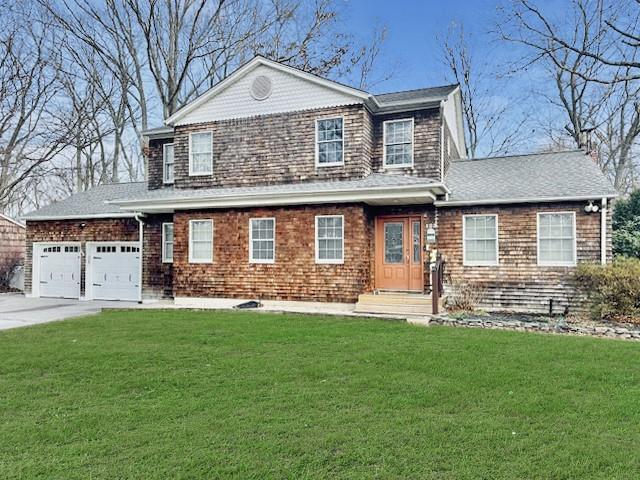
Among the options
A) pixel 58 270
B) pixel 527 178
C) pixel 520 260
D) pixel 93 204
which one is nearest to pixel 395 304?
pixel 520 260

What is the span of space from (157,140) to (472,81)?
18855 mm

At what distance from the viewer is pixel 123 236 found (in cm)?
1672

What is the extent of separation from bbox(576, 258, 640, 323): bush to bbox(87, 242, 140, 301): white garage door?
13766mm

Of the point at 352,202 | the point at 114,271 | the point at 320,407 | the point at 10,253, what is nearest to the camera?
the point at 320,407

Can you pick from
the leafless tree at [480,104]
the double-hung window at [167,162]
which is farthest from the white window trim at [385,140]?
the leafless tree at [480,104]

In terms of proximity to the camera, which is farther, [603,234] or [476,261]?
[476,261]

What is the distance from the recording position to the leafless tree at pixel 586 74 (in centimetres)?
1608

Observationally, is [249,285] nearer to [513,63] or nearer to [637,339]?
[637,339]

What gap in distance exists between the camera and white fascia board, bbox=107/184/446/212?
11836 millimetres

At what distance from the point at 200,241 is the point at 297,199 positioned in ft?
11.8

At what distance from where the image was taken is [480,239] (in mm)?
12664

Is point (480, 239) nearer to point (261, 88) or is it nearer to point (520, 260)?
point (520, 260)

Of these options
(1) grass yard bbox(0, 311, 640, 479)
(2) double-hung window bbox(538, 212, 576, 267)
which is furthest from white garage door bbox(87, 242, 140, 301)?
(2) double-hung window bbox(538, 212, 576, 267)

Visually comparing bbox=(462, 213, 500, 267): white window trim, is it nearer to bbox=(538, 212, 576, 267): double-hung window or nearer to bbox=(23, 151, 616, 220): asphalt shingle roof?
bbox=(23, 151, 616, 220): asphalt shingle roof
